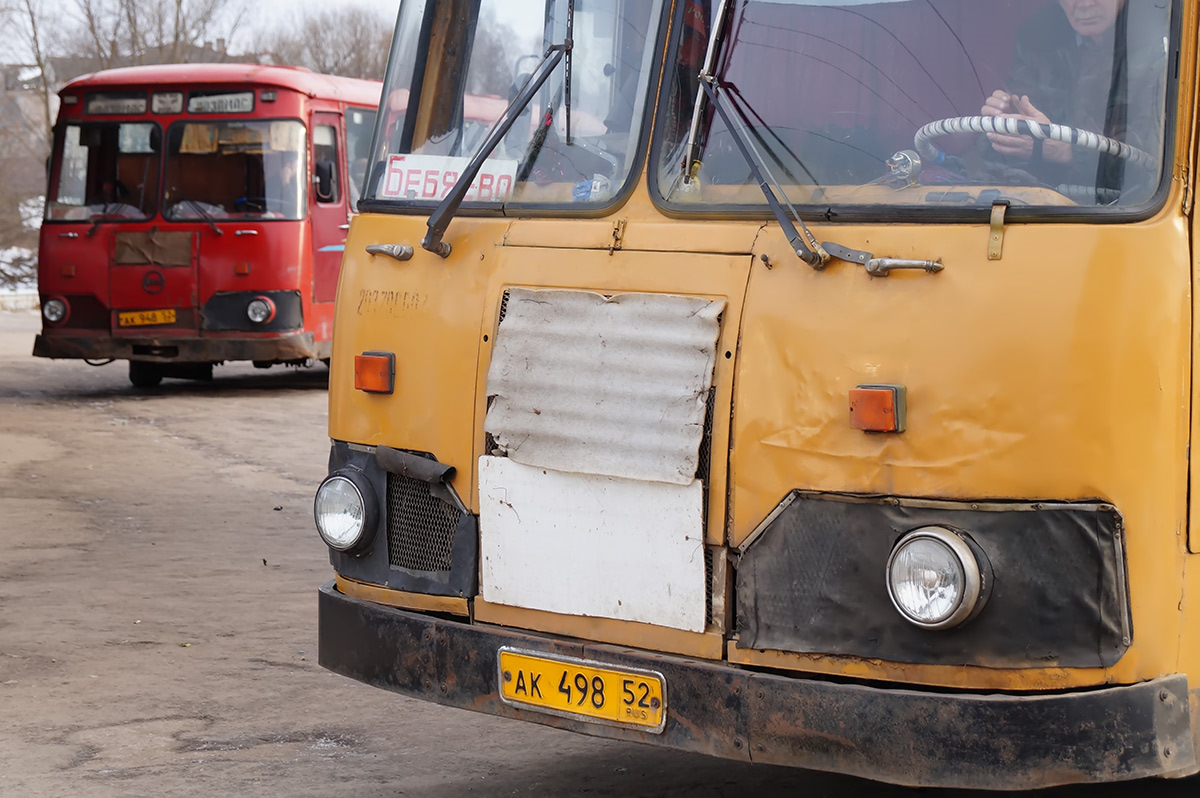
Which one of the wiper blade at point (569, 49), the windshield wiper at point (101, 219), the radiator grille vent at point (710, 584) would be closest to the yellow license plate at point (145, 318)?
the windshield wiper at point (101, 219)

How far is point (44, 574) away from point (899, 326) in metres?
5.65

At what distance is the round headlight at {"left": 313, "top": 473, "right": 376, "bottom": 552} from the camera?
452cm

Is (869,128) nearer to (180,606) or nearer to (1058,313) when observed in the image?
(1058,313)

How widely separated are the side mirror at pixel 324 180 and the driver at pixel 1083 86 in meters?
12.8

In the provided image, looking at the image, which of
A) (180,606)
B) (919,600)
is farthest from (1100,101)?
(180,606)

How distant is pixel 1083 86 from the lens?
368cm

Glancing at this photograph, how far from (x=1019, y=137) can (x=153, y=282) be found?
42.5 ft

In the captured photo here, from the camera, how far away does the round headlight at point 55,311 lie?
15.8 metres

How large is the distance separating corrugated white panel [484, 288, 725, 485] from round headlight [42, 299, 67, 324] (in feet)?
41.3

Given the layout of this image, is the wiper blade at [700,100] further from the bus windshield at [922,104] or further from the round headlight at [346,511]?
the round headlight at [346,511]

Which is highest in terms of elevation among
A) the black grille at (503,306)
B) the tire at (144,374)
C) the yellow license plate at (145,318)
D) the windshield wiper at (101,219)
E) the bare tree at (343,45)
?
the bare tree at (343,45)

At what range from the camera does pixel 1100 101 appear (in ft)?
12.0

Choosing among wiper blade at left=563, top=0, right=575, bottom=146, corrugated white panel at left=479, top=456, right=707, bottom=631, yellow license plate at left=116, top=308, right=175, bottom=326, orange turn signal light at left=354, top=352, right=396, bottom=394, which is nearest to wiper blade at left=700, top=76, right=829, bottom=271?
wiper blade at left=563, top=0, right=575, bottom=146

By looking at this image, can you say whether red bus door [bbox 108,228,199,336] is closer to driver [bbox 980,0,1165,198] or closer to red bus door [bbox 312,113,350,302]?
red bus door [bbox 312,113,350,302]
